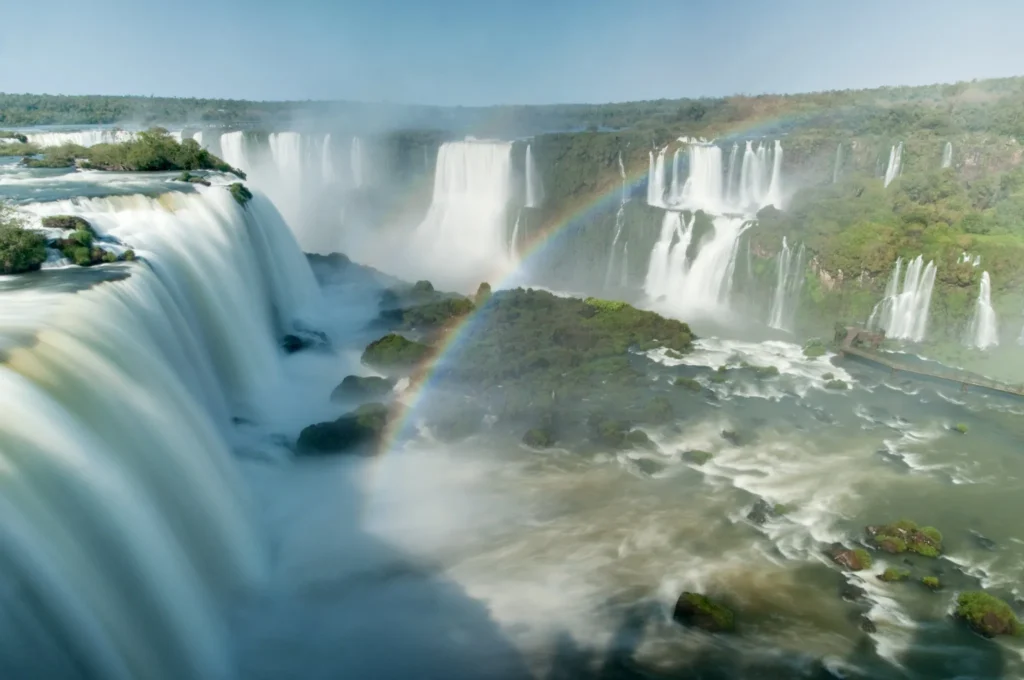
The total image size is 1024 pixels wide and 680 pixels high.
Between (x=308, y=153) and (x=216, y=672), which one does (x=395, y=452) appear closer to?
(x=216, y=672)

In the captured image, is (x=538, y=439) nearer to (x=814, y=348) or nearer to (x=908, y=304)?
(x=814, y=348)

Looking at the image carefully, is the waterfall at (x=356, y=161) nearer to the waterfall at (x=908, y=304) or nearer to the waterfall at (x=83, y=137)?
the waterfall at (x=83, y=137)

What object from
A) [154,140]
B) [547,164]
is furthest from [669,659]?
[547,164]

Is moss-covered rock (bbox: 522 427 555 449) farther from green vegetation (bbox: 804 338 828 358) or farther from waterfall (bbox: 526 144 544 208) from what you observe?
waterfall (bbox: 526 144 544 208)

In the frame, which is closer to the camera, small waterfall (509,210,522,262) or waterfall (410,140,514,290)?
small waterfall (509,210,522,262)

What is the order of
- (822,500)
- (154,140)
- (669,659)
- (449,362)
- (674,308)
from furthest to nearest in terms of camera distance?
(674,308), (154,140), (449,362), (822,500), (669,659)

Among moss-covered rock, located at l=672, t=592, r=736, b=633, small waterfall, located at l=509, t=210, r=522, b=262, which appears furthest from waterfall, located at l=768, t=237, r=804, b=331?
moss-covered rock, located at l=672, t=592, r=736, b=633
